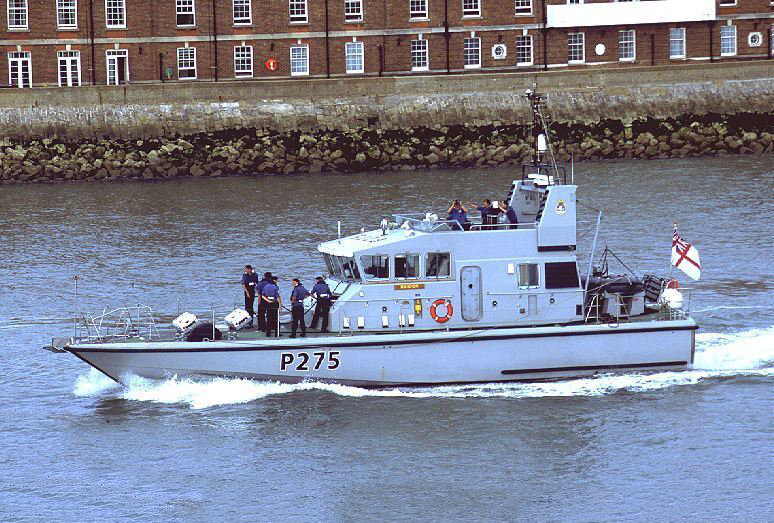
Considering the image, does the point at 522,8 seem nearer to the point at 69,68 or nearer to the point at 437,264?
the point at 69,68

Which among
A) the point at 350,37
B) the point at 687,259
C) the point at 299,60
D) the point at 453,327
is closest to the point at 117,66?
the point at 299,60

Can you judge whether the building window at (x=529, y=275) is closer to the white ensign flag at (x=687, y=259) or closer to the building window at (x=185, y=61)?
the white ensign flag at (x=687, y=259)

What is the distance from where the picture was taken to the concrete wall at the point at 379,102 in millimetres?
63812

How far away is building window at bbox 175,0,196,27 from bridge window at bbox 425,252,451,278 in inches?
1707

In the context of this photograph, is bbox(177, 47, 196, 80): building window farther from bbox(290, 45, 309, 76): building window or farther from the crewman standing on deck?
the crewman standing on deck

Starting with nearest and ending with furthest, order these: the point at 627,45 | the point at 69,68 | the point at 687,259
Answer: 1. the point at 687,259
2. the point at 69,68
3. the point at 627,45

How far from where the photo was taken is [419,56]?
7031 centimetres

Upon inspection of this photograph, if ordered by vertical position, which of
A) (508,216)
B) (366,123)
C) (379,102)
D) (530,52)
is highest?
(530,52)

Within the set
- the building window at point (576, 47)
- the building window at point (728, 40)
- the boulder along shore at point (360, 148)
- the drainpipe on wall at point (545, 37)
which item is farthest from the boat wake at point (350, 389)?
the building window at point (728, 40)

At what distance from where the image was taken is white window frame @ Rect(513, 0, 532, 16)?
230ft

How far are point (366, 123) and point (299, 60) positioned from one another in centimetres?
669

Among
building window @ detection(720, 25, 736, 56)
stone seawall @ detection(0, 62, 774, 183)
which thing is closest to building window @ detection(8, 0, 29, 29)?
stone seawall @ detection(0, 62, 774, 183)

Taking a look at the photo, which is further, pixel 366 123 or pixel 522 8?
pixel 522 8

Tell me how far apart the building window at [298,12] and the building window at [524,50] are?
10.4 meters
